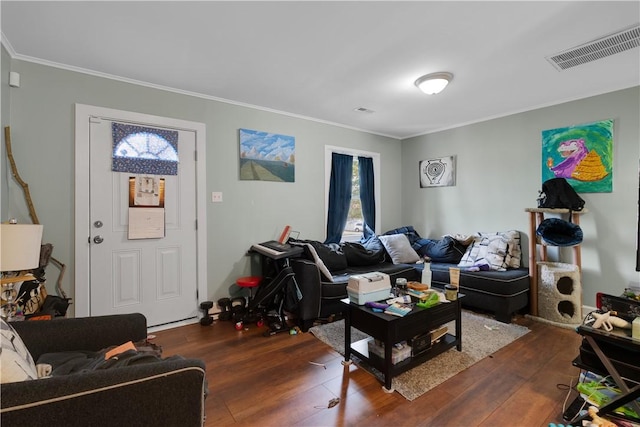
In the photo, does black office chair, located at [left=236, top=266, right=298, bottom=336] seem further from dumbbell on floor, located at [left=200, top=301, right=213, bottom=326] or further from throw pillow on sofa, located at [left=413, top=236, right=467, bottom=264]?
throw pillow on sofa, located at [left=413, top=236, right=467, bottom=264]

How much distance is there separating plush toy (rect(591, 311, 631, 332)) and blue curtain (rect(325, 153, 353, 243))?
2860 millimetres

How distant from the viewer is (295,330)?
9.07 feet

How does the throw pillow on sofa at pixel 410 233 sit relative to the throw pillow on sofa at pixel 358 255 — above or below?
above

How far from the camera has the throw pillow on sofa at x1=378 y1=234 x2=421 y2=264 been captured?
3.88m

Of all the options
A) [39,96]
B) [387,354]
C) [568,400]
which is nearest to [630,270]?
[568,400]

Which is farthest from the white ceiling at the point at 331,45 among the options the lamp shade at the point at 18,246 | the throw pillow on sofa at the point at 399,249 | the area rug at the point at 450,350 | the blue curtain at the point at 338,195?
the area rug at the point at 450,350

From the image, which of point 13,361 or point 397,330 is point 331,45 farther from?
point 13,361

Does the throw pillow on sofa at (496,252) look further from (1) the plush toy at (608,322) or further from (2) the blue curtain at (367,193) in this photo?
(1) the plush toy at (608,322)

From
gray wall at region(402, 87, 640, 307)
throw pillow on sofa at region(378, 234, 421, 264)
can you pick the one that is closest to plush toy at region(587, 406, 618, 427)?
gray wall at region(402, 87, 640, 307)

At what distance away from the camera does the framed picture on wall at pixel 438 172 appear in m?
4.29

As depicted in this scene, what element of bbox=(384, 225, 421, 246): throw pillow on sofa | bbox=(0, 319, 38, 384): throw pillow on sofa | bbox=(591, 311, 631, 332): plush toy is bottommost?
bbox=(591, 311, 631, 332): plush toy

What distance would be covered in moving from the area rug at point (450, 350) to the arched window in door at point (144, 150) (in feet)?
7.25

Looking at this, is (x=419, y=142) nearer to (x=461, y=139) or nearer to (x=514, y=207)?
(x=461, y=139)

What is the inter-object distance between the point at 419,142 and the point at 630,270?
2.95m
